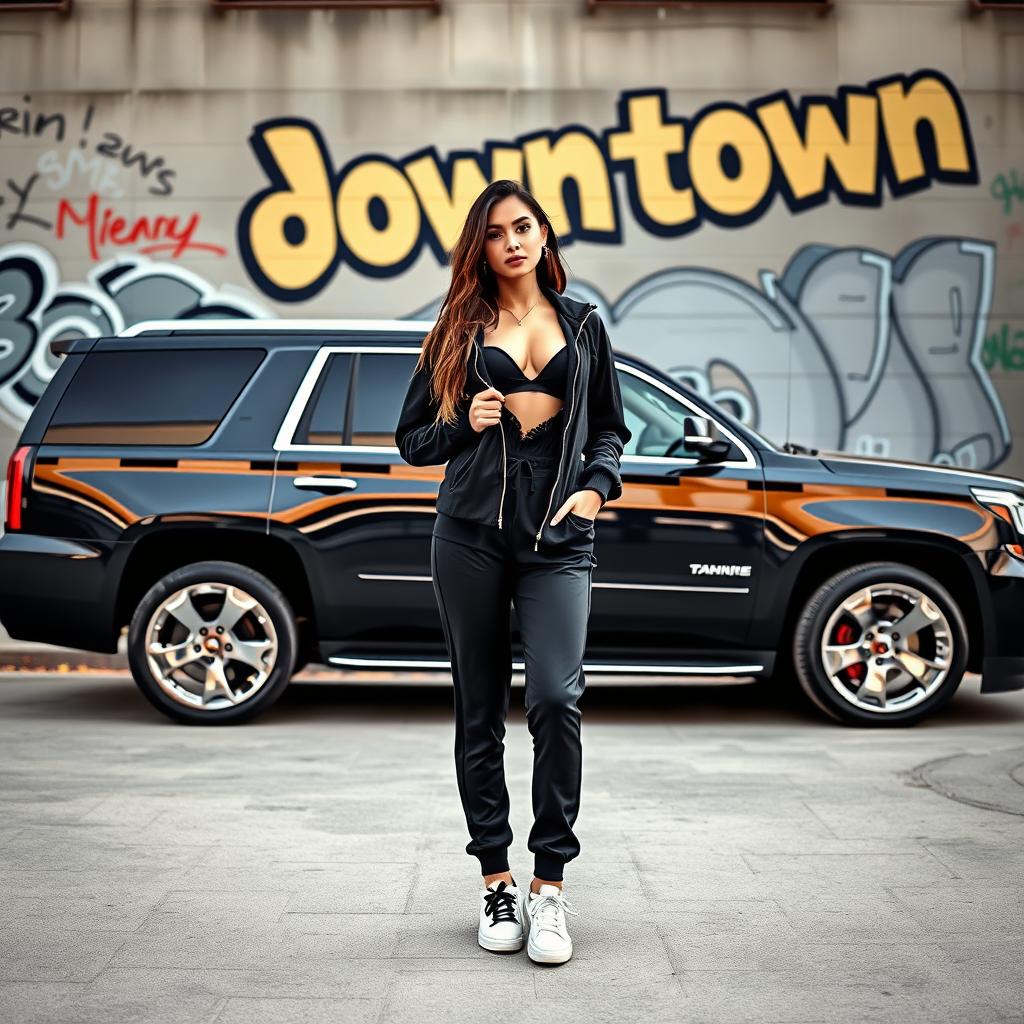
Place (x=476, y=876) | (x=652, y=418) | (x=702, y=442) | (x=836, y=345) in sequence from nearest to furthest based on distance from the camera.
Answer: (x=476, y=876) → (x=702, y=442) → (x=652, y=418) → (x=836, y=345)

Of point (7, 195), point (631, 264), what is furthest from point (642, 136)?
point (7, 195)

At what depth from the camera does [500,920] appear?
3.88m

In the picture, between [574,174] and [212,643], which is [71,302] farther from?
[212,643]

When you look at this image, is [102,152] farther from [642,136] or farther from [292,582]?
[292,582]

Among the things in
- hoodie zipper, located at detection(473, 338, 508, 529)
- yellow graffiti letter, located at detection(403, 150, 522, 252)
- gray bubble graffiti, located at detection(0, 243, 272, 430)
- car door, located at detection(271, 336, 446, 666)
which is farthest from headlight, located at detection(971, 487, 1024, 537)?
A: gray bubble graffiti, located at detection(0, 243, 272, 430)

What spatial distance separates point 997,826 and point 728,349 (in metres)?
8.29

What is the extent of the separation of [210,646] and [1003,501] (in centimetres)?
390

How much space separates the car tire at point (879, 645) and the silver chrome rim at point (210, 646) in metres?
2.59

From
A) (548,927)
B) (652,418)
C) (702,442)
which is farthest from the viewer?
(652,418)

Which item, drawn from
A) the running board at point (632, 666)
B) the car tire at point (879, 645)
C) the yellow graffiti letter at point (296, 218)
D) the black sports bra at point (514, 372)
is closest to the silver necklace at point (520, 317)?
the black sports bra at point (514, 372)

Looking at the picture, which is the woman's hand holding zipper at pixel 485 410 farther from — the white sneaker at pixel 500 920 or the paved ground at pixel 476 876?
the paved ground at pixel 476 876

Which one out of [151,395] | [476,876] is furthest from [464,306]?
[151,395]

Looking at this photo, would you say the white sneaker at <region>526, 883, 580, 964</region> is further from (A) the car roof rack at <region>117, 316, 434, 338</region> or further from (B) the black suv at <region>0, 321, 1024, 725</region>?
(A) the car roof rack at <region>117, 316, 434, 338</region>

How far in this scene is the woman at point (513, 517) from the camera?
3842 mm
